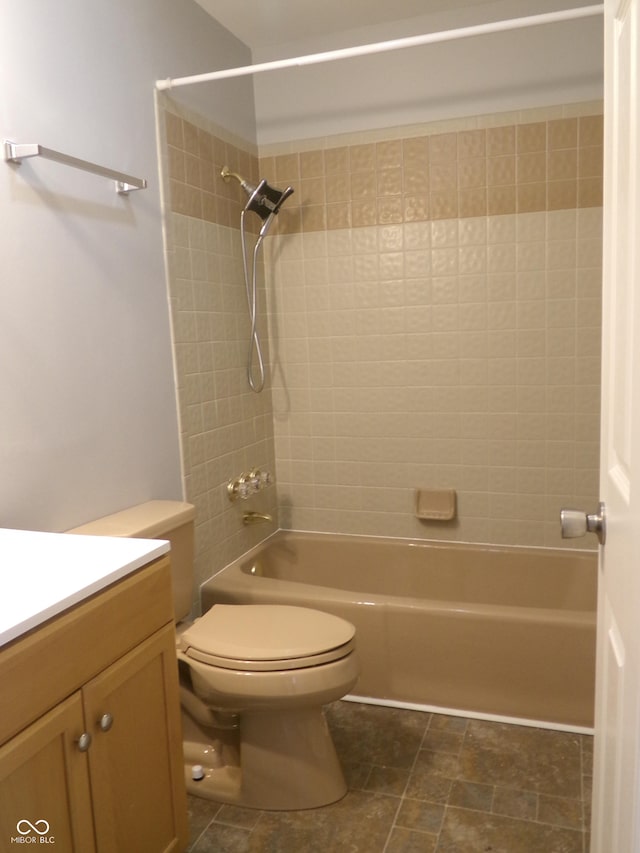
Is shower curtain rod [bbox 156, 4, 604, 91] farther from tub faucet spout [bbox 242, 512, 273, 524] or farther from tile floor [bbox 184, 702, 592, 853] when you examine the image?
tile floor [bbox 184, 702, 592, 853]

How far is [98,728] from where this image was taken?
1.21 m

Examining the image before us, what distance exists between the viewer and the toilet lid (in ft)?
5.72

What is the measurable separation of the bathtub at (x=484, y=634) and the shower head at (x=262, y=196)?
4.42ft

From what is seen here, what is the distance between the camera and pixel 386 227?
275 centimetres

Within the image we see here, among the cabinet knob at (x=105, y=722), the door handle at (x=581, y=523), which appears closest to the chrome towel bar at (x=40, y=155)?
the cabinet knob at (x=105, y=722)

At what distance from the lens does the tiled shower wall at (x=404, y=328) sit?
98.3 inches

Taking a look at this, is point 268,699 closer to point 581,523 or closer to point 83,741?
point 83,741

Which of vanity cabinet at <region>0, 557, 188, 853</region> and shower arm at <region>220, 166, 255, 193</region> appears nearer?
vanity cabinet at <region>0, 557, 188, 853</region>

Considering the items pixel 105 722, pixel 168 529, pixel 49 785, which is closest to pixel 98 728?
pixel 105 722

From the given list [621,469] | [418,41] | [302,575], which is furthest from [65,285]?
[302,575]

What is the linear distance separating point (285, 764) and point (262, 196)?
194 centimetres

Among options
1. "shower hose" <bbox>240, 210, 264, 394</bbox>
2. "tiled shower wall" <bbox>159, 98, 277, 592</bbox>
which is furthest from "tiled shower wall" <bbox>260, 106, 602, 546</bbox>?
"tiled shower wall" <bbox>159, 98, 277, 592</bbox>

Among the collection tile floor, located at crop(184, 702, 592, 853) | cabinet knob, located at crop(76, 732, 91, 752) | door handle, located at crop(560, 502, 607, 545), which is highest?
door handle, located at crop(560, 502, 607, 545)

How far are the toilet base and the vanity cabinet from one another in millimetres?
Result: 351
